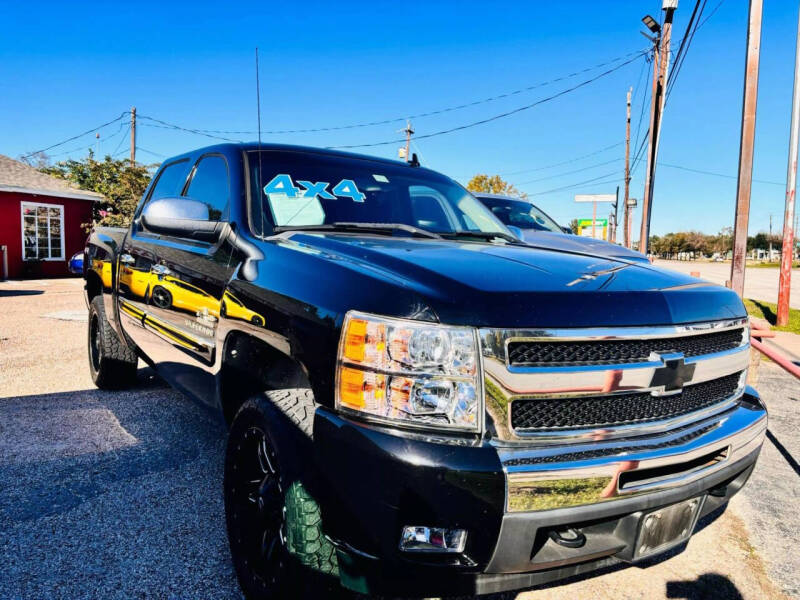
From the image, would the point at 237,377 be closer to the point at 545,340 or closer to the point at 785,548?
the point at 545,340

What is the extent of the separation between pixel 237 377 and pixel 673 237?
132 meters

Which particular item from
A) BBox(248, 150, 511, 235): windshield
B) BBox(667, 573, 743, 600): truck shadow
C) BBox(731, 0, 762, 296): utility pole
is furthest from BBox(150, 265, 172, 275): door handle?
BBox(731, 0, 762, 296): utility pole

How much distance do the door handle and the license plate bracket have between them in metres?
2.49

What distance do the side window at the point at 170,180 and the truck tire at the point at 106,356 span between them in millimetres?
1046

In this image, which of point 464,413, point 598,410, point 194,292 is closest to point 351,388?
point 464,413

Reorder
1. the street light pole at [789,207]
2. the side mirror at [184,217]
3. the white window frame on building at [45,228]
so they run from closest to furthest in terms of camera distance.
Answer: the side mirror at [184,217] → the street light pole at [789,207] → the white window frame on building at [45,228]

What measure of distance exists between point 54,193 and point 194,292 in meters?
19.6

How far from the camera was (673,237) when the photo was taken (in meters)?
120

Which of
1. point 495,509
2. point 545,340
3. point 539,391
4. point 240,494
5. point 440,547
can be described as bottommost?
point 240,494

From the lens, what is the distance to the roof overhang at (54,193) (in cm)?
1775

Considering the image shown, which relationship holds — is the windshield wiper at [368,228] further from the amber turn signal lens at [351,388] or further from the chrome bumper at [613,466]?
the chrome bumper at [613,466]

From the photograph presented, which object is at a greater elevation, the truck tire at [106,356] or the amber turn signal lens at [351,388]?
the amber turn signal lens at [351,388]

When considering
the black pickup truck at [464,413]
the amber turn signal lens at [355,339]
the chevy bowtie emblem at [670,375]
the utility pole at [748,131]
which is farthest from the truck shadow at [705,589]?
the utility pole at [748,131]

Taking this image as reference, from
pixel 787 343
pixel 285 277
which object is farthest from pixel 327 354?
pixel 787 343
